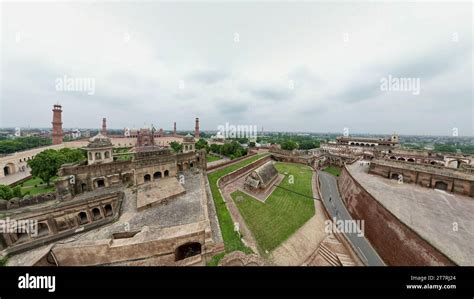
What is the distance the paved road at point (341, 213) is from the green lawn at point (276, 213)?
2.29 m

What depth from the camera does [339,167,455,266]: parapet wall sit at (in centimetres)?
888

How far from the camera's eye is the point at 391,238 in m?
11.2

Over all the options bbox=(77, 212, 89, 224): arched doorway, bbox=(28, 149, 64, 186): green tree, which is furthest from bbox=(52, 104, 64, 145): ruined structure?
bbox=(77, 212, 89, 224): arched doorway

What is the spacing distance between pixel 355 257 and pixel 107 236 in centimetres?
1656

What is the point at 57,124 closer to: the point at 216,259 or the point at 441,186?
the point at 216,259

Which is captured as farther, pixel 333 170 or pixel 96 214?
pixel 333 170

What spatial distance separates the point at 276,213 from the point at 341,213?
7.64 m

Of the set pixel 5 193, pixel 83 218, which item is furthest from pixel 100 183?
pixel 5 193

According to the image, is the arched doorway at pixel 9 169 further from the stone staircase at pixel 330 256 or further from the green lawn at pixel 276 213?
the stone staircase at pixel 330 256

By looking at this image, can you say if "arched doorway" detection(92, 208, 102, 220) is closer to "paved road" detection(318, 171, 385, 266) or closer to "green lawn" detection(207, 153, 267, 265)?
"green lawn" detection(207, 153, 267, 265)

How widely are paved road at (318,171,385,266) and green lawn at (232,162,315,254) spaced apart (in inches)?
90.0

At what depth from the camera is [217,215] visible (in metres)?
13.1
